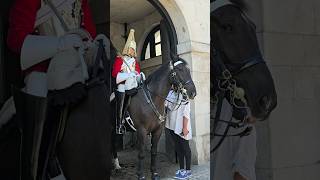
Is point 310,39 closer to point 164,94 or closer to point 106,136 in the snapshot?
point 164,94

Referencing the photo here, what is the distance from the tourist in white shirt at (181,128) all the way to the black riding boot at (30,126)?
25.4 inches

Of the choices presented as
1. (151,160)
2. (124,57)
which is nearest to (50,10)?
(124,57)

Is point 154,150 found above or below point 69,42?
below

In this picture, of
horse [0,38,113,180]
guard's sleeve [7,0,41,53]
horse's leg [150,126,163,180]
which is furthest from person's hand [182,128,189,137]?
guard's sleeve [7,0,41,53]

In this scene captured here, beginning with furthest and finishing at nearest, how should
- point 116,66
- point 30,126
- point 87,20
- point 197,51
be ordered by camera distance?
1. point 197,51
2. point 116,66
3. point 87,20
4. point 30,126

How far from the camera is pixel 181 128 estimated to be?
1756 millimetres

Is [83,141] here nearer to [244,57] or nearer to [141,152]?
[141,152]

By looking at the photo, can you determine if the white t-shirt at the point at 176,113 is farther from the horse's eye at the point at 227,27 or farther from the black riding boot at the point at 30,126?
the black riding boot at the point at 30,126

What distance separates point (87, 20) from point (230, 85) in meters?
0.56

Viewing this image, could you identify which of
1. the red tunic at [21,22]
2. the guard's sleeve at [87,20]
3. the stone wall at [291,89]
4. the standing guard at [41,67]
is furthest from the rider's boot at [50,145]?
the stone wall at [291,89]

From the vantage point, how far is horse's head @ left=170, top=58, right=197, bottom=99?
67.1 inches

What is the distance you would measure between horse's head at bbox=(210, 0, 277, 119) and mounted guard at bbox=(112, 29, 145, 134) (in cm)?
30

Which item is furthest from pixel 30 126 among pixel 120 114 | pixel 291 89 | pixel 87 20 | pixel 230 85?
pixel 291 89

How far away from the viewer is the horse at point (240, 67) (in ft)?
4.97
